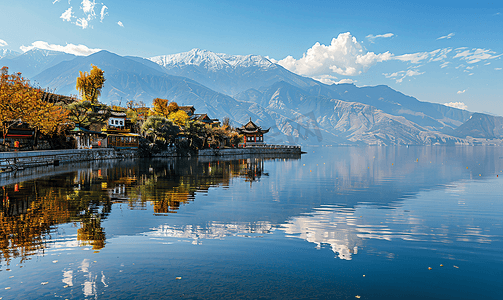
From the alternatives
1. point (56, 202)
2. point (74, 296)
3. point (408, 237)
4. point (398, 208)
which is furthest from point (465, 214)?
point (56, 202)

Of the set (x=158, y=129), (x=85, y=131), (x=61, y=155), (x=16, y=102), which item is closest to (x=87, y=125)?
(x=85, y=131)

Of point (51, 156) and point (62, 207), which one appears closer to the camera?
point (62, 207)

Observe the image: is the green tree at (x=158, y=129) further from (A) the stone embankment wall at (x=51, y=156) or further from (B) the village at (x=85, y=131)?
(A) the stone embankment wall at (x=51, y=156)

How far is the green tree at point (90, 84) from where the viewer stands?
96.0 metres

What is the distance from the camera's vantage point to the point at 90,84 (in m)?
97.1

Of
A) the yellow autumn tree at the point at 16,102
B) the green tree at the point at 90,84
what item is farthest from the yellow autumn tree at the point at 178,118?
the yellow autumn tree at the point at 16,102

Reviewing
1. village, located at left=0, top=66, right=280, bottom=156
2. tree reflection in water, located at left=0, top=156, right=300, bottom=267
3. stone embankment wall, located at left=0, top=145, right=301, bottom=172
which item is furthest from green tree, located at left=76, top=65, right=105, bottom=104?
tree reflection in water, located at left=0, top=156, right=300, bottom=267

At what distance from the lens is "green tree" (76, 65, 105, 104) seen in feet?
315

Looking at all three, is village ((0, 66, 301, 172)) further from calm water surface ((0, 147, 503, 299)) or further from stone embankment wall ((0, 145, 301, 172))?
calm water surface ((0, 147, 503, 299))

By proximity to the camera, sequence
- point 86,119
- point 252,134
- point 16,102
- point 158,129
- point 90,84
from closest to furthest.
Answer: point 16,102 < point 86,119 < point 158,129 < point 90,84 < point 252,134

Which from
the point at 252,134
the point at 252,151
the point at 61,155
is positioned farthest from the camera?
the point at 252,134

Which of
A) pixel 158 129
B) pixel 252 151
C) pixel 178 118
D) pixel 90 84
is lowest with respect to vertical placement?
pixel 252 151

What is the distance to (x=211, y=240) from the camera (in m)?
13.4

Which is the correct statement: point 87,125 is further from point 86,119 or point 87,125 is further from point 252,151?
point 252,151
